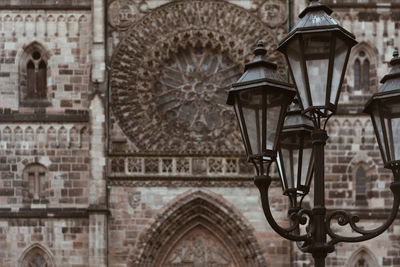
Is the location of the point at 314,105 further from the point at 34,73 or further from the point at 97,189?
the point at 34,73

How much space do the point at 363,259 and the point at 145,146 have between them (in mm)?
6734

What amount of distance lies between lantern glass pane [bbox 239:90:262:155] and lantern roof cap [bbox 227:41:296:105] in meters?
0.08

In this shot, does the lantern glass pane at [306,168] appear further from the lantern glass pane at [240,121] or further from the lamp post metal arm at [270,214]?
the lantern glass pane at [240,121]

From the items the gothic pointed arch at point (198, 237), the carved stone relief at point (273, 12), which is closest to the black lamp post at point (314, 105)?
the gothic pointed arch at point (198, 237)

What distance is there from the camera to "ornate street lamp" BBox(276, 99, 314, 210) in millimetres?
9570

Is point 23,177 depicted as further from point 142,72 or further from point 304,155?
point 304,155

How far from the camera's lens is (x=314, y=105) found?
8.07 m

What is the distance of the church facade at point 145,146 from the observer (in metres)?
24.6

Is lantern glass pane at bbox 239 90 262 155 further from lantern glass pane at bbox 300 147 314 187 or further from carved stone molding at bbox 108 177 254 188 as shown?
carved stone molding at bbox 108 177 254 188

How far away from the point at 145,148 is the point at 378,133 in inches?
667

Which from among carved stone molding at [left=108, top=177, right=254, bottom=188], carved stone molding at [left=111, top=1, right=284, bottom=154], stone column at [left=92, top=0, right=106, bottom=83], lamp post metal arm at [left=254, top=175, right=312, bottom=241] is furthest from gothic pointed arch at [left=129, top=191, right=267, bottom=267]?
lamp post metal arm at [left=254, top=175, right=312, bottom=241]

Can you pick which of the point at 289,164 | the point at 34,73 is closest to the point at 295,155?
the point at 289,164

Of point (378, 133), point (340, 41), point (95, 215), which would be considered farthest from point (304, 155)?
point (95, 215)

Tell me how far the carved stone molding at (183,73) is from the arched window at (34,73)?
194 centimetres
